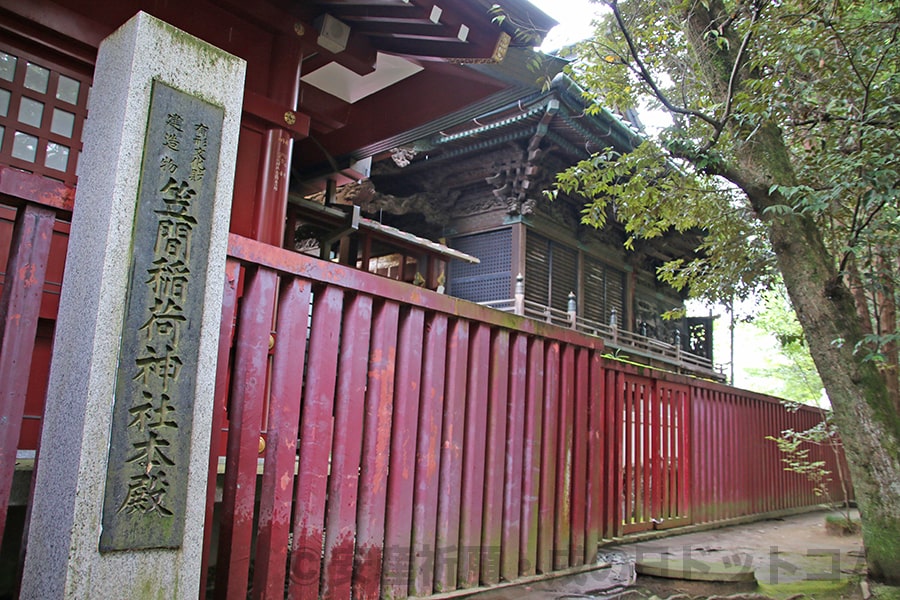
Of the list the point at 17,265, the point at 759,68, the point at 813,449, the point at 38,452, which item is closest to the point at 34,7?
the point at 17,265

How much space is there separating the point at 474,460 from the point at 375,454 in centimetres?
79

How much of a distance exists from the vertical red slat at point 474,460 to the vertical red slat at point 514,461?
250mm

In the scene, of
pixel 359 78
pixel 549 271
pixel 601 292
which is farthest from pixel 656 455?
pixel 601 292

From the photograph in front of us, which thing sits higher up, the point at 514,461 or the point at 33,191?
the point at 33,191

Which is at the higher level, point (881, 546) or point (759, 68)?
point (759, 68)

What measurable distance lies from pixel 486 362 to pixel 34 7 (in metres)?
3.65

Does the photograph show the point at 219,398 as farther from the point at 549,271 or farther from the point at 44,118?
the point at 549,271

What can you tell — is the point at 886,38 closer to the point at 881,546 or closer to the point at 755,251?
the point at 755,251

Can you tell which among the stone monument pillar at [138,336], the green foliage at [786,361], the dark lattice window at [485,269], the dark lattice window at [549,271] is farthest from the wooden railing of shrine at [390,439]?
the dark lattice window at [549,271]

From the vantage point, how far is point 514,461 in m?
4.14

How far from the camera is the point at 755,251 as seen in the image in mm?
7457

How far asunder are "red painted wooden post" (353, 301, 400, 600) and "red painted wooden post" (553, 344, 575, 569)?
5.42ft

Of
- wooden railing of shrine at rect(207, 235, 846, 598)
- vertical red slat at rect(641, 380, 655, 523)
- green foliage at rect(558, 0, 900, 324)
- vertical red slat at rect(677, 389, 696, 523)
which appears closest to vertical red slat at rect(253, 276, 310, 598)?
wooden railing of shrine at rect(207, 235, 846, 598)

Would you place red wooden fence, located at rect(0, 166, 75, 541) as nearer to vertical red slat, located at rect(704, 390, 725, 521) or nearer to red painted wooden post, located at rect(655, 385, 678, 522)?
red painted wooden post, located at rect(655, 385, 678, 522)
